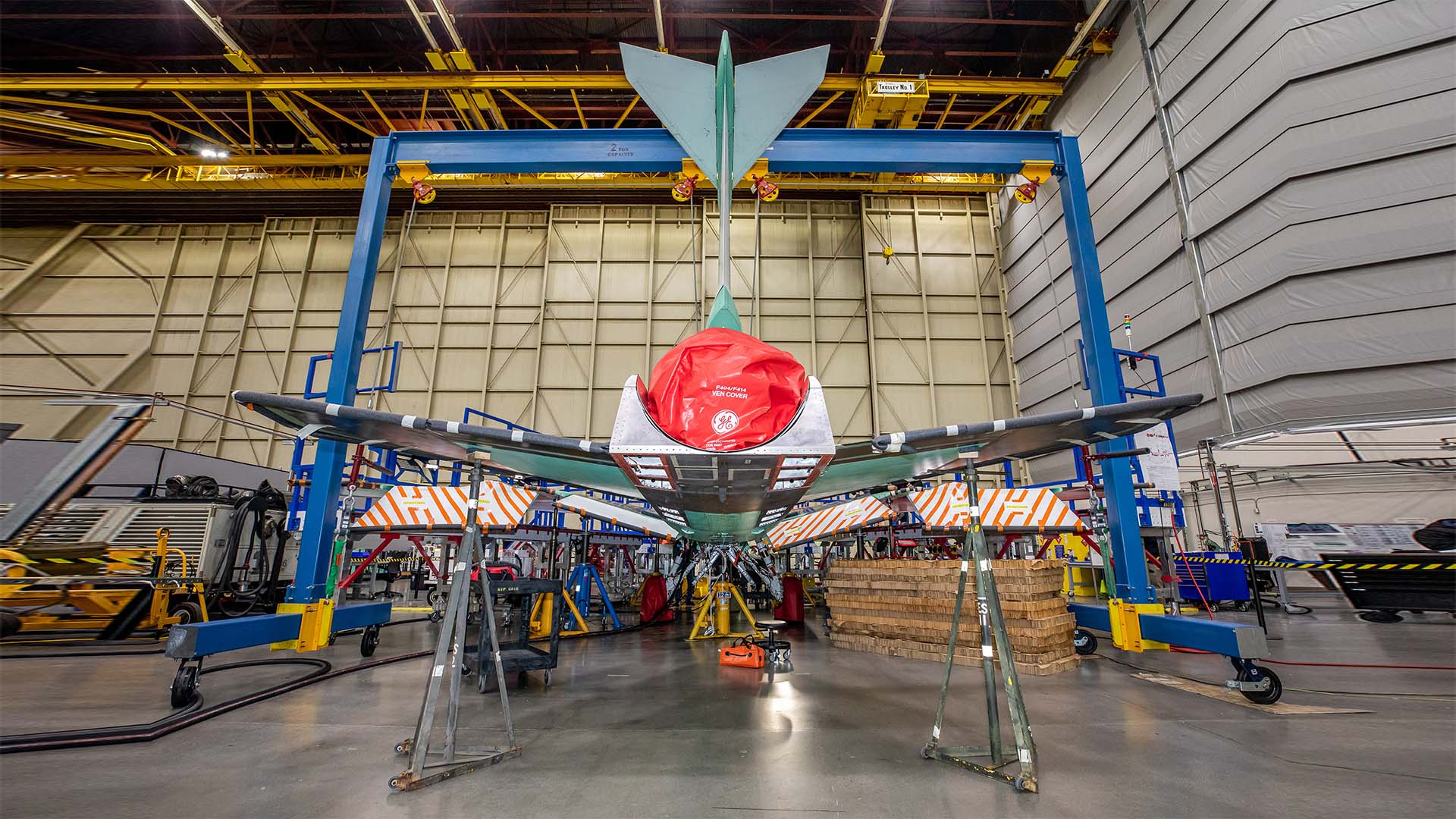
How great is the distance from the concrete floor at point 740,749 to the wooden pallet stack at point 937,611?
0.43 metres

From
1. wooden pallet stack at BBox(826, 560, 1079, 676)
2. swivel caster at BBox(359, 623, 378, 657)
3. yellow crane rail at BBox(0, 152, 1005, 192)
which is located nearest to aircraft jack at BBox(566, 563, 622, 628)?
swivel caster at BBox(359, 623, 378, 657)

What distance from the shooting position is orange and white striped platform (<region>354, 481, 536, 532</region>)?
5797 millimetres

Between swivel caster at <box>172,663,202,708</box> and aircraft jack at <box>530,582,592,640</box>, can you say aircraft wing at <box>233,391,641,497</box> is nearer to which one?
swivel caster at <box>172,663,202,708</box>

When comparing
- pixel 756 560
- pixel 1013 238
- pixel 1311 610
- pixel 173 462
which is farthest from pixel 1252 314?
pixel 173 462

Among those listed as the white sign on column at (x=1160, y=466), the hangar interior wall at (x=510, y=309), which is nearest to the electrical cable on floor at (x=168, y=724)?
the white sign on column at (x=1160, y=466)

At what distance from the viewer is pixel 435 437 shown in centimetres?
282

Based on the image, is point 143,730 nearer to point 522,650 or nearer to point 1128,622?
point 522,650

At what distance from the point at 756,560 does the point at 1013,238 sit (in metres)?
16.7

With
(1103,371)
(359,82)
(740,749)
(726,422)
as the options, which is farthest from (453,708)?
(359,82)

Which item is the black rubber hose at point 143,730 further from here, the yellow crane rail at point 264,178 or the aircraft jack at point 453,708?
the yellow crane rail at point 264,178

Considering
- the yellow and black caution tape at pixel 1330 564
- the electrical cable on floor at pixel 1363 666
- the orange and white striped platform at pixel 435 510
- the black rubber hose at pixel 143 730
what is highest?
the orange and white striped platform at pixel 435 510

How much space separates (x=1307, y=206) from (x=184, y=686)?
1784 centimetres

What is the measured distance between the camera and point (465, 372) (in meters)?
19.9

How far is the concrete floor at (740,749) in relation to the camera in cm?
240
